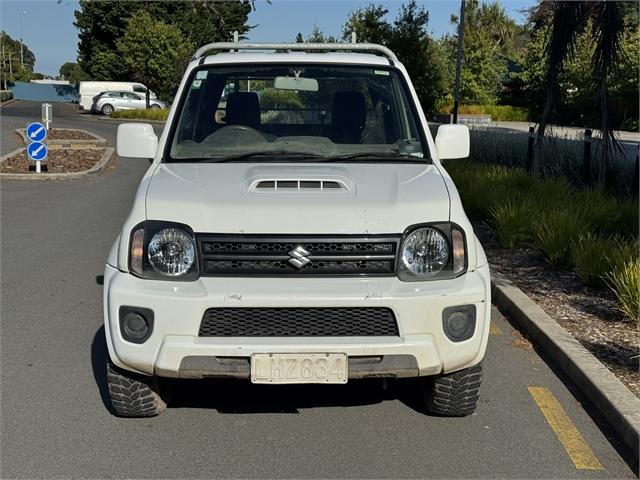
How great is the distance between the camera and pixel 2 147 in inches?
890

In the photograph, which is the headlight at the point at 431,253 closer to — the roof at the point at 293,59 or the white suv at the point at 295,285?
the white suv at the point at 295,285

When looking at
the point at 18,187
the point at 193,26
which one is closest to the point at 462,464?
Result: the point at 18,187

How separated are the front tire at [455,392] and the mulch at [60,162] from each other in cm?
1382

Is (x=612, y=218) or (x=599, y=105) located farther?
(x=599, y=105)

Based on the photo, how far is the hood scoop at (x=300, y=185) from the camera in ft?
14.1

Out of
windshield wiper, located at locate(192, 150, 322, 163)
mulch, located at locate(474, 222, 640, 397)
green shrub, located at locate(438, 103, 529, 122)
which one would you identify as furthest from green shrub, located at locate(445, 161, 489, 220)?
green shrub, located at locate(438, 103, 529, 122)

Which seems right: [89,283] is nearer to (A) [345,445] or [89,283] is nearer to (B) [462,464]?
(A) [345,445]

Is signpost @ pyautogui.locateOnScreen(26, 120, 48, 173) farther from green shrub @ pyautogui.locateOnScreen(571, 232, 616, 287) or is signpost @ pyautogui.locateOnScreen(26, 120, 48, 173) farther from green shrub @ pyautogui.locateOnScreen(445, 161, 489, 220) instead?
green shrub @ pyautogui.locateOnScreen(571, 232, 616, 287)

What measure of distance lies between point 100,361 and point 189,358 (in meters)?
1.77

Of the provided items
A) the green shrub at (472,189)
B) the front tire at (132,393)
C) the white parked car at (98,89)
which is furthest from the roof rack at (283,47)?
the white parked car at (98,89)

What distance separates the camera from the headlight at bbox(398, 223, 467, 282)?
4.07 metres

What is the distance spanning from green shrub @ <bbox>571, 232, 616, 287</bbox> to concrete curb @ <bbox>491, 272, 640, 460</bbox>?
614 millimetres

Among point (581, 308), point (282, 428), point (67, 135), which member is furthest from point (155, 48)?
point (282, 428)

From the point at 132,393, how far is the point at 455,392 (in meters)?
1.74
